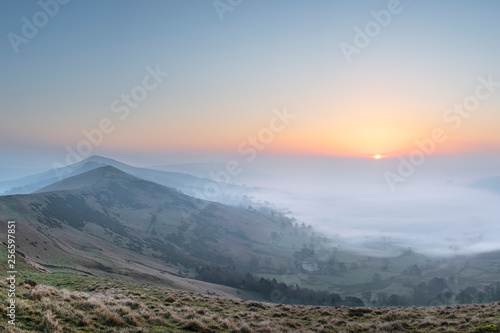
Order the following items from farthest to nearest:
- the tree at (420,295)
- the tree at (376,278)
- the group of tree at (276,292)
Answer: the tree at (376,278)
the tree at (420,295)
the group of tree at (276,292)

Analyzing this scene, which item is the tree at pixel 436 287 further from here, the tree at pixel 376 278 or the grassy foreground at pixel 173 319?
the grassy foreground at pixel 173 319

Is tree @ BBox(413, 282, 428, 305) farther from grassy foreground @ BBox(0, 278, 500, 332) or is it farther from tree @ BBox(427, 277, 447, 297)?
grassy foreground @ BBox(0, 278, 500, 332)

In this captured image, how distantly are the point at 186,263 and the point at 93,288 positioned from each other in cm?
12325

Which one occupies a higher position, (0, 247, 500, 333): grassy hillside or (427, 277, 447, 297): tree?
(0, 247, 500, 333): grassy hillside

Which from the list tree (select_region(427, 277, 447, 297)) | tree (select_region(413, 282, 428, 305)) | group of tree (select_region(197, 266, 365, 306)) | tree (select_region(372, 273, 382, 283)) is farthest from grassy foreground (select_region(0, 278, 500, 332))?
tree (select_region(372, 273, 382, 283))

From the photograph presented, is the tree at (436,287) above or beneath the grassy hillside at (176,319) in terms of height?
beneath

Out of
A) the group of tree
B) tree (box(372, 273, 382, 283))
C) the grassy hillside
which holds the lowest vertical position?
tree (box(372, 273, 382, 283))

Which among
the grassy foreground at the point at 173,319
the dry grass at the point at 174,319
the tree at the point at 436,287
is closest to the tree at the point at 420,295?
the tree at the point at 436,287

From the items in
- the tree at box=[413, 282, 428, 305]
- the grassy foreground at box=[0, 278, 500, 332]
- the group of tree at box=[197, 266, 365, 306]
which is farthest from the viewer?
the tree at box=[413, 282, 428, 305]

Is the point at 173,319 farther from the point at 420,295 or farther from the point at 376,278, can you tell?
the point at 376,278

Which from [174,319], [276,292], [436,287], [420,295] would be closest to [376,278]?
[436,287]

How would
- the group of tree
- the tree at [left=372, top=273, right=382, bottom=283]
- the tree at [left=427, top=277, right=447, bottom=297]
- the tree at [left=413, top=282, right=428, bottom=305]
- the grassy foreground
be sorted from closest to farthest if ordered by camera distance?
the grassy foreground → the group of tree → the tree at [left=413, top=282, right=428, bottom=305] → the tree at [left=427, top=277, right=447, bottom=297] → the tree at [left=372, top=273, right=382, bottom=283]

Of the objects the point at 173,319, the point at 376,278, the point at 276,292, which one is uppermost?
the point at 173,319

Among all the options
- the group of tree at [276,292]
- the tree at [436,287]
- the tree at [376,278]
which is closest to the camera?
the group of tree at [276,292]
